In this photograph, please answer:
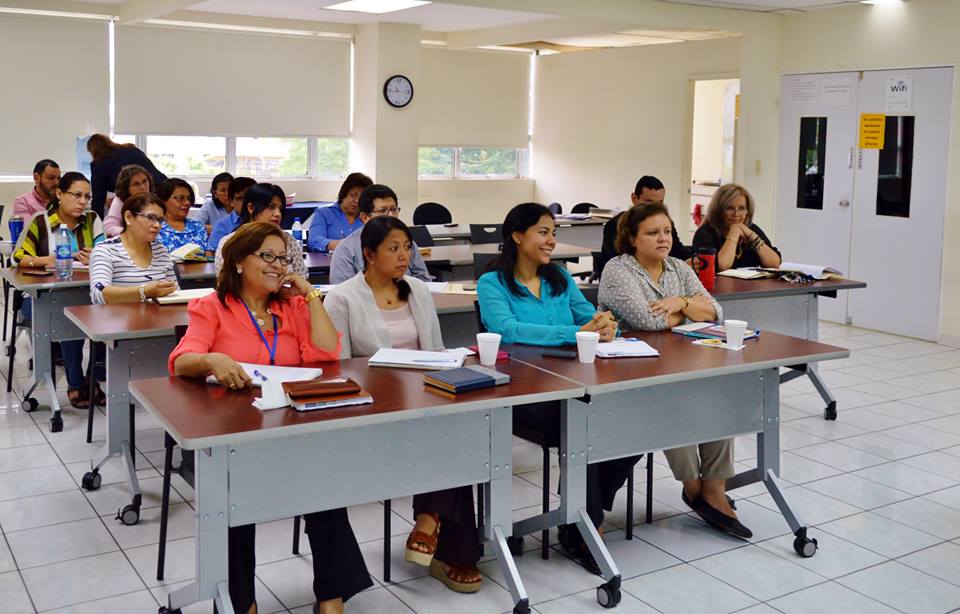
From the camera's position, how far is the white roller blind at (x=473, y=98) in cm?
1199

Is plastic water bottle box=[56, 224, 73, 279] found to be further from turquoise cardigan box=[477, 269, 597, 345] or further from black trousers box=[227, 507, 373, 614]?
black trousers box=[227, 507, 373, 614]

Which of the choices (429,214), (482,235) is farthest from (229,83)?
(482,235)

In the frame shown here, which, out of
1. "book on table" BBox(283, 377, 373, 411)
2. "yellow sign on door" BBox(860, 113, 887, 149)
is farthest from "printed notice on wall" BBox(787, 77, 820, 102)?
"book on table" BBox(283, 377, 373, 411)

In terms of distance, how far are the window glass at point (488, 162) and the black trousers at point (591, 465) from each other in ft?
30.5

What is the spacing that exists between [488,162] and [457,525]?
990 cm

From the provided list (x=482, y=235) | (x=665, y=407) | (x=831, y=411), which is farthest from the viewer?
(x=482, y=235)

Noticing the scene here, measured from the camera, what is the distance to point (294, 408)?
8.84 feet

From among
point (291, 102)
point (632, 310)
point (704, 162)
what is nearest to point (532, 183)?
point (704, 162)

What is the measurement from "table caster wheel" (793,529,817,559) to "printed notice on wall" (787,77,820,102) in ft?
18.4

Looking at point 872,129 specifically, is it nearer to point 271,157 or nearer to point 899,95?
point 899,95

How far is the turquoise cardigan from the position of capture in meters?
3.62

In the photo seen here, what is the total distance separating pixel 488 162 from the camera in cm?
1284

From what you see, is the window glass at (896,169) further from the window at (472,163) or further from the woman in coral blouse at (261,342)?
the woman in coral blouse at (261,342)

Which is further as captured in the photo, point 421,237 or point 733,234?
point 421,237
